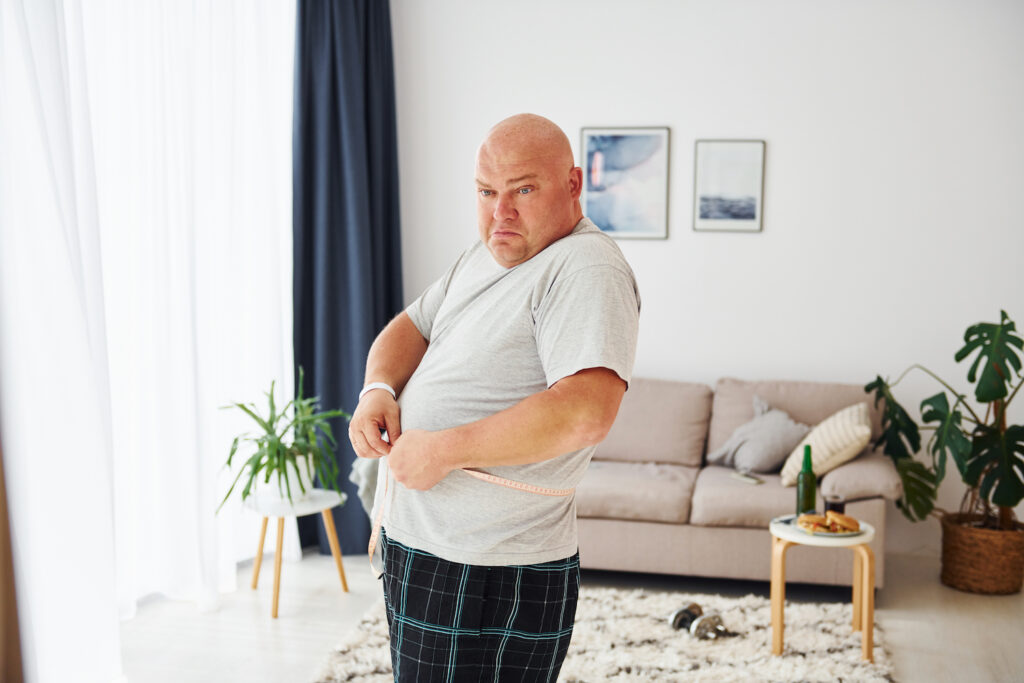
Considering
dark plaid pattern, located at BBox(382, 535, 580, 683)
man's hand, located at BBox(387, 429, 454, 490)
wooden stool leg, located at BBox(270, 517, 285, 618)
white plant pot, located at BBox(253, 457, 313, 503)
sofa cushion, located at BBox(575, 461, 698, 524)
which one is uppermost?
man's hand, located at BBox(387, 429, 454, 490)

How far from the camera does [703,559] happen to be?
3482 millimetres

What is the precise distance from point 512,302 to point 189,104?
2.60 m

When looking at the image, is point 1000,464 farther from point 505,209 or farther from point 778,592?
point 505,209

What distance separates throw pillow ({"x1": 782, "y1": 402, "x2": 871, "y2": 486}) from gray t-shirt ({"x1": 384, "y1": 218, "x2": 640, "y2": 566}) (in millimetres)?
2440

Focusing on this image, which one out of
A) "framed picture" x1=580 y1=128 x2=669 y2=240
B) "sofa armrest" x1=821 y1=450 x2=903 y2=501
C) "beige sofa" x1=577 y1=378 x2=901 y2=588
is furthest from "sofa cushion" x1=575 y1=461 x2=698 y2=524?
"framed picture" x1=580 y1=128 x2=669 y2=240

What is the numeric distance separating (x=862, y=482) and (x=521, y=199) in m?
2.62

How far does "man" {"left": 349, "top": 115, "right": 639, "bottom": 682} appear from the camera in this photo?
3.74 ft

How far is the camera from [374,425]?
1.30 meters

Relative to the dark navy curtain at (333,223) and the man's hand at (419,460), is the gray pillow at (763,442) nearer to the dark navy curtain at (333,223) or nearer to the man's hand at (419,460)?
the dark navy curtain at (333,223)

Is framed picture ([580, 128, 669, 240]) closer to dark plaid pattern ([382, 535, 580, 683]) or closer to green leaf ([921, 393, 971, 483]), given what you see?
green leaf ([921, 393, 971, 483])

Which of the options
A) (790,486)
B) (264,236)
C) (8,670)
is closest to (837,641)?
(790,486)

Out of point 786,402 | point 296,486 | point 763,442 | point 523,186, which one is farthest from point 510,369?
point 786,402

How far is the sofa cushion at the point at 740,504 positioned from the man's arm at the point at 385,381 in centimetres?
224

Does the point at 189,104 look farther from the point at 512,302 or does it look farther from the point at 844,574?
the point at 844,574
